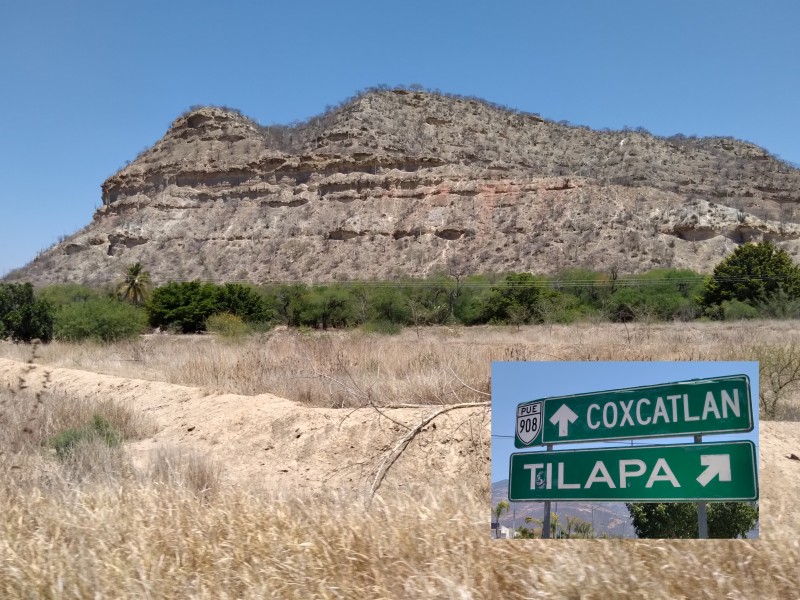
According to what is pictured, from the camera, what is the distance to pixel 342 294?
1667 inches

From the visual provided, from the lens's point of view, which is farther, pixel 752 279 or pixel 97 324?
pixel 752 279

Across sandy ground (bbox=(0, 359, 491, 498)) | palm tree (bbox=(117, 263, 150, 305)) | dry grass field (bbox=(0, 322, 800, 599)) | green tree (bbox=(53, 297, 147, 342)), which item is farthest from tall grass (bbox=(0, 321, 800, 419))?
palm tree (bbox=(117, 263, 150, 305))

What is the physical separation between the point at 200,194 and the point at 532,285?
3772 centimetres

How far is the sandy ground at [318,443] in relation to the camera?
6.38m

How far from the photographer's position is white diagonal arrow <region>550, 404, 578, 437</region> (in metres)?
3.11

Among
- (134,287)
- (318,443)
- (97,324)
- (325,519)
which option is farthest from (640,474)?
(134,287)

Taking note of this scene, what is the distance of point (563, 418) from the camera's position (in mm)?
3141

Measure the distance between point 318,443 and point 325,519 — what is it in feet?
10.7

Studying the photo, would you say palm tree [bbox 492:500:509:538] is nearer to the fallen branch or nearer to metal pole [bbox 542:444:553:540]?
metal pole [bbox 542:444:553:540]

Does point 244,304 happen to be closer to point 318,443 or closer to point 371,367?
point 371,367

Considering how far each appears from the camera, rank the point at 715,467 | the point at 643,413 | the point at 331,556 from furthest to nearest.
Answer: the point at 331,556, the point at 643,413, the point at 715,467

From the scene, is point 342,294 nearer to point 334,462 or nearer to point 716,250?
point 716,250

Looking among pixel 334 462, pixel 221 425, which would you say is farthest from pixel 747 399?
pixel 221 425

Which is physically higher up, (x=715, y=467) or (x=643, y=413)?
(x=643, y=413)
